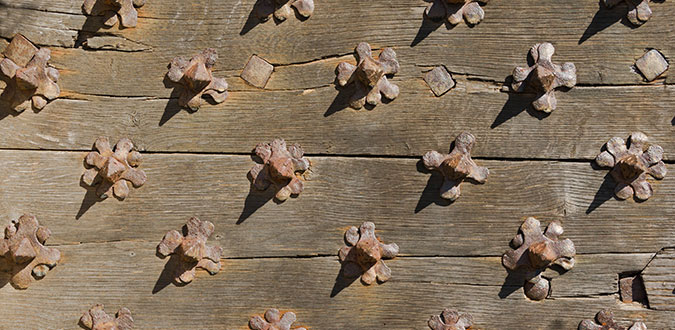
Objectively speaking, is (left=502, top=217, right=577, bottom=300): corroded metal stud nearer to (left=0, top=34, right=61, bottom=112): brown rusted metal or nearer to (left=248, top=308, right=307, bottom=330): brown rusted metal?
(left=248, top=308, right=307, bottom=330): brown rusted metal

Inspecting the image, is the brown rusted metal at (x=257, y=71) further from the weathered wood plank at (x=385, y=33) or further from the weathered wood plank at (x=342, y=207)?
the weathered wood plank at (x=342, y=207)

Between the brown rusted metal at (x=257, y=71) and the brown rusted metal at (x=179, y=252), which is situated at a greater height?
the brown rusted metal at (x=257, y=71)

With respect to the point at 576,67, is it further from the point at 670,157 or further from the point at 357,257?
the point at 357,257

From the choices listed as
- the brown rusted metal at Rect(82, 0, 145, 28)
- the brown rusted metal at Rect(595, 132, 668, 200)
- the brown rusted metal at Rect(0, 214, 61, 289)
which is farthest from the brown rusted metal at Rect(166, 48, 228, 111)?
the brown rusted metal at Rect(595, 132, 668, 200)

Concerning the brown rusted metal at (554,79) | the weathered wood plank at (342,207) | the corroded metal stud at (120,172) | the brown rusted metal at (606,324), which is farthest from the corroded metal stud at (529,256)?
the corroded metal stud at (120,172)

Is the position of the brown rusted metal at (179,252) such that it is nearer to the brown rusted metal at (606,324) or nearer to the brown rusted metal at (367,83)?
the brown rusted metal at (367,83)

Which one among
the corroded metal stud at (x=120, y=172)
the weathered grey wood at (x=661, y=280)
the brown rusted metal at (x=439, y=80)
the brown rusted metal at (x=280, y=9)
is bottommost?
the weathered grey wood at (x=661, y=280)
